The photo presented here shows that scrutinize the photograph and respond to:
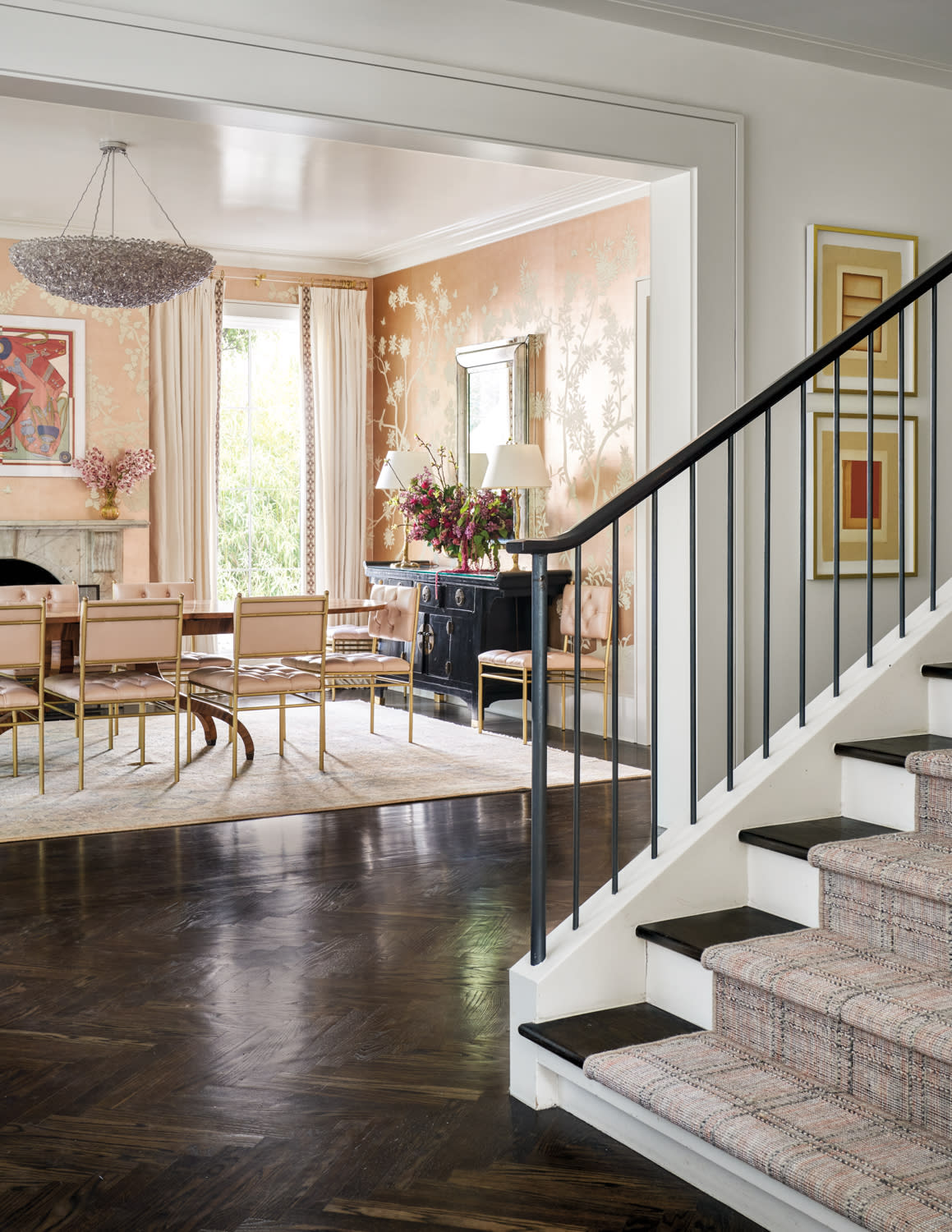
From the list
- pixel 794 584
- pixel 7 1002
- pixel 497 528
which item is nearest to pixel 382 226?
pixel 497 528

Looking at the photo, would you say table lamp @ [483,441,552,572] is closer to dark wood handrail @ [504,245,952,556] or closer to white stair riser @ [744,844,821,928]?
dark wood handrail @ [504,245,952,556]

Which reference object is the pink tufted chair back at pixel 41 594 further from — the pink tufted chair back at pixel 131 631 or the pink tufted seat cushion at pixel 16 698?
the pink tufted chair back at pixel 131 631

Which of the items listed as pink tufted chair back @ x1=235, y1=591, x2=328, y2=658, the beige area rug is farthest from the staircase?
pink tufted chair back @ x1=235, y1=591, x2=328, y2=658

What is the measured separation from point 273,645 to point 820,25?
11.9 feet

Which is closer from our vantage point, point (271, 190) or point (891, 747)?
point (891, 747)

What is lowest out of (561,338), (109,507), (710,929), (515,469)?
(710,929)

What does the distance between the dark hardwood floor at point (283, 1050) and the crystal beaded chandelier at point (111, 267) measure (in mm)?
A: 3082

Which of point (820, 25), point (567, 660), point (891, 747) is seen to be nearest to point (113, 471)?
point (567, 660)

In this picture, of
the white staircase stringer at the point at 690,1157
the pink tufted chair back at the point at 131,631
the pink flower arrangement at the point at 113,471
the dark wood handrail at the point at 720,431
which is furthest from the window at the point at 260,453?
the white staircase stringer at the point at 690,1157

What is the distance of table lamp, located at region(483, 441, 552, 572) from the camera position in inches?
300

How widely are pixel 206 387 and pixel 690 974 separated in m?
7.57

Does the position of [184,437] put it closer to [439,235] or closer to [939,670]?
[439,235]

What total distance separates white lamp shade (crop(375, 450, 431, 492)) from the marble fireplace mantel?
176 centimetres

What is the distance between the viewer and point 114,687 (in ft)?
20.0
